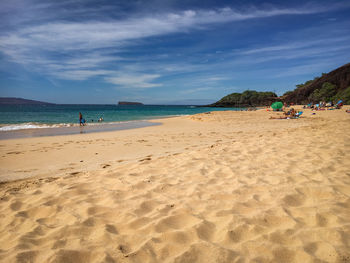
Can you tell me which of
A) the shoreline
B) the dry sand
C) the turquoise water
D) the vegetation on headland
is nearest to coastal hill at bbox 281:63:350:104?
the vegetation on headland

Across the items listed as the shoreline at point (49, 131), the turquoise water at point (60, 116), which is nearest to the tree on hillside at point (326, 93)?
the turquoise water at point (60, 116)

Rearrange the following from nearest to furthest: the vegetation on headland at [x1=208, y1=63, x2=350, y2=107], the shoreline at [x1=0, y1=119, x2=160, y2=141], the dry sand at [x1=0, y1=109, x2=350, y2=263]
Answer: the dry sand at [x1=0, y1=109, x2=350, y2=263], the shoreline at [x1=0, y1=119, x2=160, y2=141], the vegetation on headland at [x1=208, y1=63, x2=350, y2=107]

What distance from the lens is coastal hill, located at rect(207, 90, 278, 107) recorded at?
312 feet

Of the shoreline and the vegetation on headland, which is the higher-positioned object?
the vegetation on headland

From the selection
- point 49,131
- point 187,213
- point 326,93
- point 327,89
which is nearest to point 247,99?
point 327,89

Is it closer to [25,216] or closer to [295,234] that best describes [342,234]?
[295,234]

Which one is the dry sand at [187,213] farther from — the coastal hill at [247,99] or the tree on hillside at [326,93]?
the coastal hill at [247,99]

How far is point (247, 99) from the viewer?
106125 millimetres

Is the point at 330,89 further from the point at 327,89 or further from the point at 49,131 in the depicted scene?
the point at 49,131

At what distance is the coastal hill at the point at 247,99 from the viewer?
95.1 meters

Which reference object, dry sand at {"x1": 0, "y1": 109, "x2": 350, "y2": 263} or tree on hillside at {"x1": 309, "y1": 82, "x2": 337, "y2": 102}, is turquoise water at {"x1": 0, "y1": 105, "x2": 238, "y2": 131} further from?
tree on hillside at {"x1": 309, "y1": 82, "x2": 337, "y2": 102}

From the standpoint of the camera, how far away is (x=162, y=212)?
8.40ft

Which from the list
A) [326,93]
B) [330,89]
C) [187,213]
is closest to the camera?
[187,213]

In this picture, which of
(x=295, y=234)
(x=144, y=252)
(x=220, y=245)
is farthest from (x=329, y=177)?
(x=144, y=252)
